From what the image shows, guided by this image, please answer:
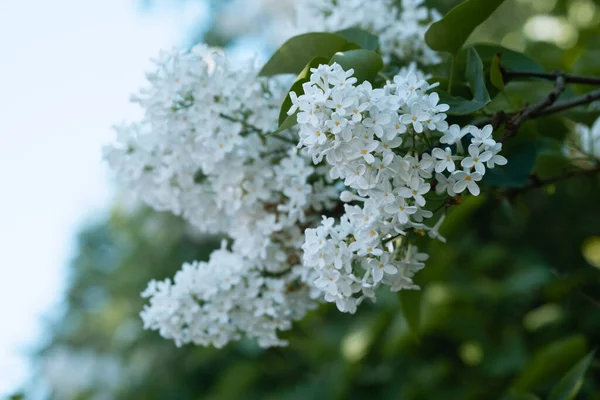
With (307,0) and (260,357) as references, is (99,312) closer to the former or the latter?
(260,357)

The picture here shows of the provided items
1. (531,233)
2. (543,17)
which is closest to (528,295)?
(531,233)

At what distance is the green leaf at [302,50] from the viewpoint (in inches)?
35.9

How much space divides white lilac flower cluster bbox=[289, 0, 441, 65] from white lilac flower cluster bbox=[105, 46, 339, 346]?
214mm

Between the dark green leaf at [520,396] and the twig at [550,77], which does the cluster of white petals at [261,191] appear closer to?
the twig at [550,77]

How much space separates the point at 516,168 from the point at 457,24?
251 millimetres

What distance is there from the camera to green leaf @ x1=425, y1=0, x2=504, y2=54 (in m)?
0.85

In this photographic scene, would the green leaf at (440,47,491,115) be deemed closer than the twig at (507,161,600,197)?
Yes

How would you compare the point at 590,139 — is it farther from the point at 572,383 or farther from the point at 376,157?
the point at 376,157

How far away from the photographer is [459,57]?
936 mm

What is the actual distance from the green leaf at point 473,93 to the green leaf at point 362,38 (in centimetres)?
15

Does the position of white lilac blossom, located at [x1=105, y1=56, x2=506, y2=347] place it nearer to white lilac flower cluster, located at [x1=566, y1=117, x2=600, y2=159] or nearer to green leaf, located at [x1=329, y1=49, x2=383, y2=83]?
green leaf, located at [x1=329, y1=49, x2=383, y2=83]

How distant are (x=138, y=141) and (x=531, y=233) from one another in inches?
67.4

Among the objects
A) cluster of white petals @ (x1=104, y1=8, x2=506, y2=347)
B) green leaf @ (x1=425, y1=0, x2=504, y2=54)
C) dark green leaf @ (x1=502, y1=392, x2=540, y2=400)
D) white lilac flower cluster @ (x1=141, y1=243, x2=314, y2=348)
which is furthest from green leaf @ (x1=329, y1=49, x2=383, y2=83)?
dark green leaf @ (x1=502, y1=392, x2=540, y2=400)

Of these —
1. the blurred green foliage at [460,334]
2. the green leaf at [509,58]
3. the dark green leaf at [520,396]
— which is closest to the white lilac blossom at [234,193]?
the green leaf at [509,58]
